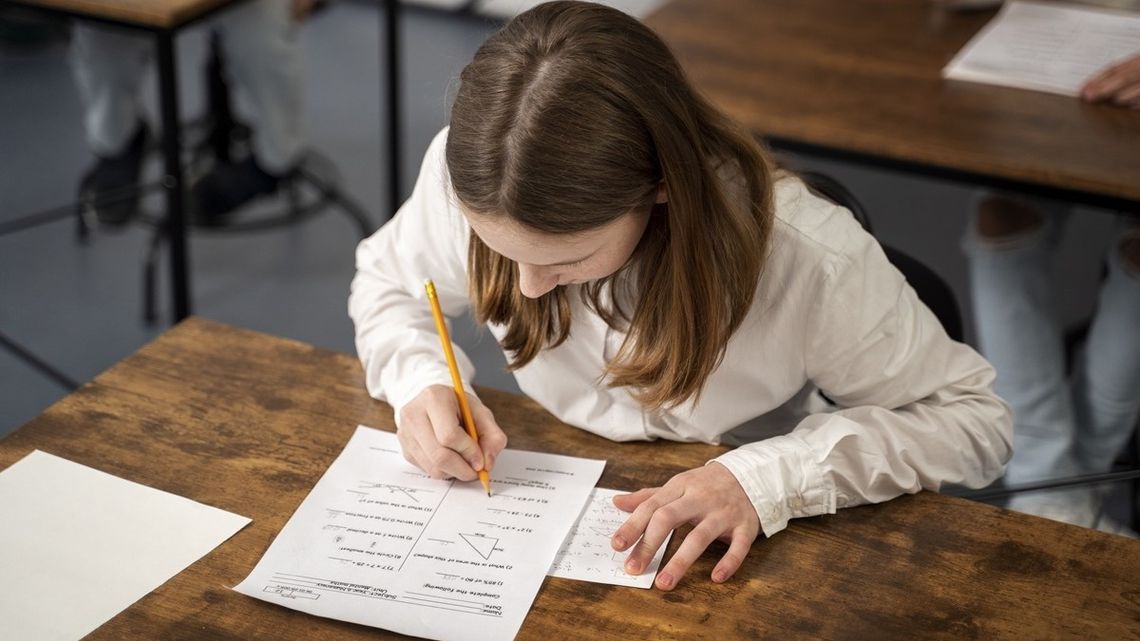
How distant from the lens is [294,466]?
1238 mm

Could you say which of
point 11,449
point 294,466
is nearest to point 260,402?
point 294,466

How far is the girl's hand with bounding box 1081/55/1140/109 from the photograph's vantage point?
80.0 inches

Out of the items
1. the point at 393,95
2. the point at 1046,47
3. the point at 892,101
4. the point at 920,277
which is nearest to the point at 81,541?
the point at 920,277

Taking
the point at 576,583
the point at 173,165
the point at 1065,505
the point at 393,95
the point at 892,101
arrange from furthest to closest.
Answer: the point at 393,95 < the point at 173,165 < the point at 892,101 < the point at 1065,505 < the point at 576,583

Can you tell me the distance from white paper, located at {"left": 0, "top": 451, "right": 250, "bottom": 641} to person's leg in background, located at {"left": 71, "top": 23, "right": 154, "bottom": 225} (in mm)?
1932

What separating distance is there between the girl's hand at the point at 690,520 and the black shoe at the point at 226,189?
2.27 m

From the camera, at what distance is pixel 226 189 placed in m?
3.22

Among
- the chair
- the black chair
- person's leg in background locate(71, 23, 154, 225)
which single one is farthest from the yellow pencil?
person's leg in background locate(71, 23, 154, 225)

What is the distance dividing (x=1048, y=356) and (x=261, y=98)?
1.99 meters

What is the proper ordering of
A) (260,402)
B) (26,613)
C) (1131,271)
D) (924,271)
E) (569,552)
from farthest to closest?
1. (1131,271)
2. (924,271)
3. (260,402)
4. (569,552)
5. (26,613)

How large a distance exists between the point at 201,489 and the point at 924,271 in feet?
2.87

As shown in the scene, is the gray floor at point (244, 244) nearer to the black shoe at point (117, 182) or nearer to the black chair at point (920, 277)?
the black shoe at point (117, 182)

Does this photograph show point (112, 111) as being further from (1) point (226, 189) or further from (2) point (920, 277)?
(2) point (920, 277)

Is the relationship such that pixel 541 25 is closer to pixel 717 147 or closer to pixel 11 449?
pixel 717 147
